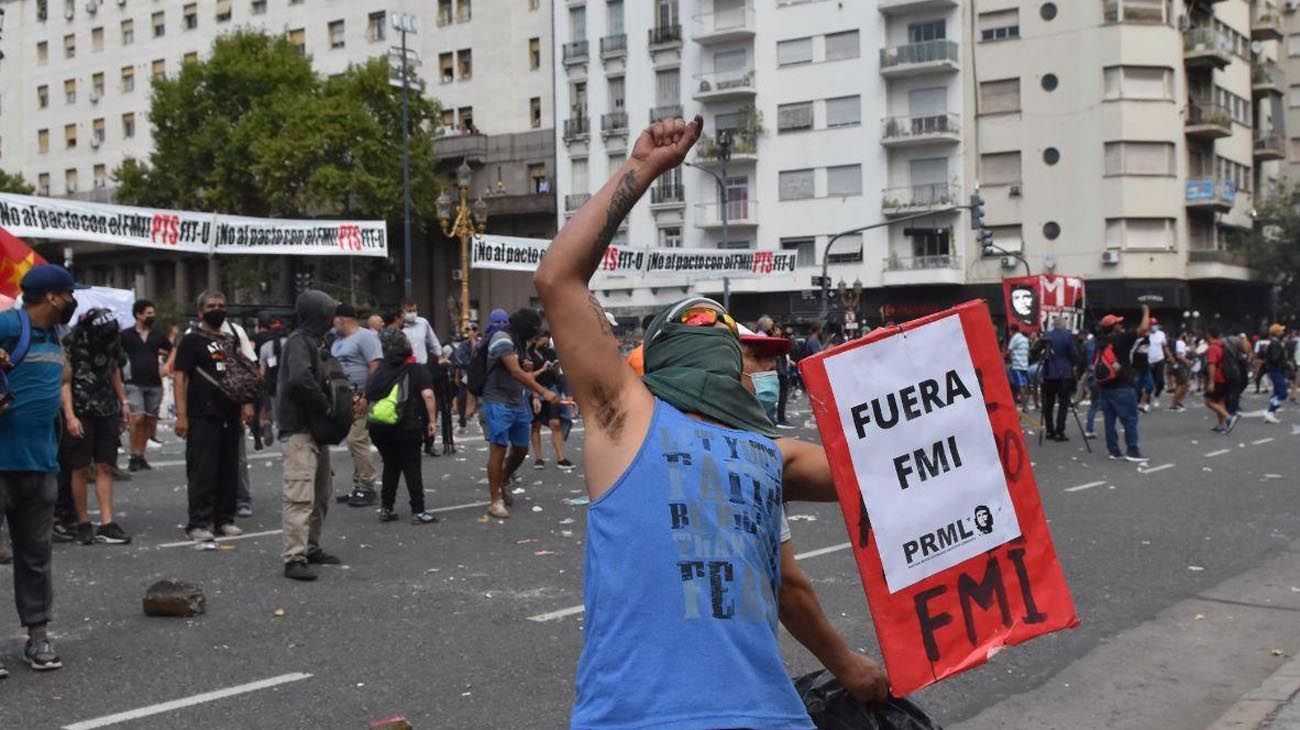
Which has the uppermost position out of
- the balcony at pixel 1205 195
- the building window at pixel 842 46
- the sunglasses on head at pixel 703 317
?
the building window at pixel 842 46

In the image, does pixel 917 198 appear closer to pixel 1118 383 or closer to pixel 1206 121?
pixel 1206 121

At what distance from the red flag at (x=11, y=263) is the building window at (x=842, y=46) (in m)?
45.5

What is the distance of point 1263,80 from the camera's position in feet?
199

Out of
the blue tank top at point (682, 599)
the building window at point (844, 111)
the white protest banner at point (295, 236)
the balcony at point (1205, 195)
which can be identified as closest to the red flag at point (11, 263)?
the white protest banner at point (295, 236)

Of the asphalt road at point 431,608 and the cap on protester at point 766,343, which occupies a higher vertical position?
the cap on protester at point 766,343

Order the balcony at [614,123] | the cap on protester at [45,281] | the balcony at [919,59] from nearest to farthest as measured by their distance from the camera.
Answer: the cap on protester at [45,281] < the balcony at [919,59] < the balcony at [614,123]

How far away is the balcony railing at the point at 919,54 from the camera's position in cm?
5191

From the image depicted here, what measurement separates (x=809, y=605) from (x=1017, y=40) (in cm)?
5327

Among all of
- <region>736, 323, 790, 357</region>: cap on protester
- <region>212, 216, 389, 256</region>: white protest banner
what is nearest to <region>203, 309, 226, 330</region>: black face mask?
<region>736, 323, 790, 357</region>: cap on protester

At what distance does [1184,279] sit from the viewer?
52.4 metres

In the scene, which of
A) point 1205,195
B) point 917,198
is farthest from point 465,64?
point 1205,195

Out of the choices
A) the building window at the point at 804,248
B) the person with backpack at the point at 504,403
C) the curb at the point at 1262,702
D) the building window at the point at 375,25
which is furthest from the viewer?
the building window at the point at 375,25

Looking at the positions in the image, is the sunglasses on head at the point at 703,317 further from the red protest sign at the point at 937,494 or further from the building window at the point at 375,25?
the building window at the point at 375,25

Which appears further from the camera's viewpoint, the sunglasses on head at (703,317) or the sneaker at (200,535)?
the sneaker at (200,535)
